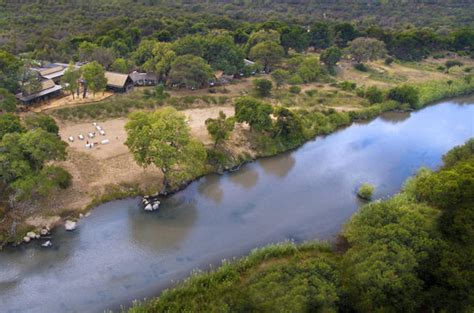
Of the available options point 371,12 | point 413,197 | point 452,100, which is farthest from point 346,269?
point 371,12

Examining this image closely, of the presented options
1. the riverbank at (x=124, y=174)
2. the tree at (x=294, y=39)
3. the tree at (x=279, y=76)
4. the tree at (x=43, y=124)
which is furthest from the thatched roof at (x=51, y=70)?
the tree at (x=294, y=39)

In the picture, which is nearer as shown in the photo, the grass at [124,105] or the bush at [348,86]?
the grass at [124,105]

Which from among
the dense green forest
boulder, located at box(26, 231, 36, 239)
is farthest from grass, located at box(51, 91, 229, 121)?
the dense green forest

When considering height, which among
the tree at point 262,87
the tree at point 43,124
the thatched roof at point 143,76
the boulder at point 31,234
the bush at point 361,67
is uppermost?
the tree at point 43,124

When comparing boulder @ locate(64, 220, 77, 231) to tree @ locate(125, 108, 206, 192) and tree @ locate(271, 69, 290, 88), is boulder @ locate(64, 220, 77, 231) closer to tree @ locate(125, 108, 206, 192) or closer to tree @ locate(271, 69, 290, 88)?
tree @ locate(125, 108, 206, 192)

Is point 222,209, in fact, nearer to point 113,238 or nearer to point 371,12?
point 113,238

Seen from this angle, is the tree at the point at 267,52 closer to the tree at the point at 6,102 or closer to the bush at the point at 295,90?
the bush at the point at 295,90
